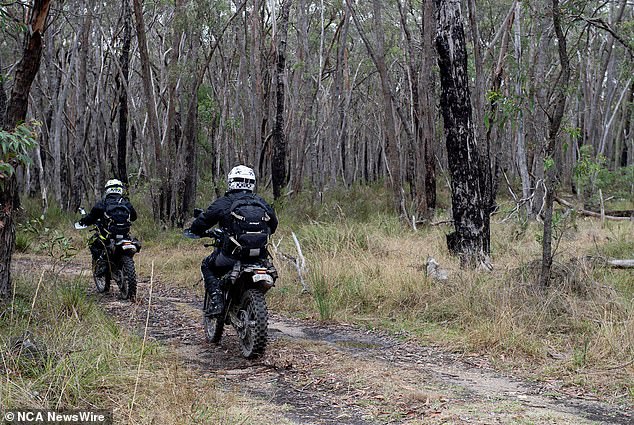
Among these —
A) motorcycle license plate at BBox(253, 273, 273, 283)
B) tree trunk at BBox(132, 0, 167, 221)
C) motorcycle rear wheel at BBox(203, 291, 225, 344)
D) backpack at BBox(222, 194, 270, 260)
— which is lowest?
motorcycle rear wheel at BBox(203, 291, 225, 344)

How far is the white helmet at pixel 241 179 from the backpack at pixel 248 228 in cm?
24

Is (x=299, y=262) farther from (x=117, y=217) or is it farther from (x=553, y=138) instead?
→ (x=553, y=138)

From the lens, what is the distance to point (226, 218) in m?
6.44

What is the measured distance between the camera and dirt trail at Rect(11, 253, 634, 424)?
4566 mm

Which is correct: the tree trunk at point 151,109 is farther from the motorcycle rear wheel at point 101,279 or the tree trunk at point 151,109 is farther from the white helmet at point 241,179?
the white helmet at point 241,179

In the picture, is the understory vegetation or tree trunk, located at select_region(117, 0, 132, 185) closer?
the understory vegetation

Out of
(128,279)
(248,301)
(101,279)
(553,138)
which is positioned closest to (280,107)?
(101,279)

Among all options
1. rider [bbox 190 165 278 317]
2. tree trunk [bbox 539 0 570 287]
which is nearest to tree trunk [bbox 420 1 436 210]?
tree trunk [bbox 539 0 570 287]

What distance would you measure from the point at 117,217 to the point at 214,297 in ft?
11.1

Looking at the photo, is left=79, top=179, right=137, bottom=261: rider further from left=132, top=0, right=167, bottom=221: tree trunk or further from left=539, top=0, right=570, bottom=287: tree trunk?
left=539, top=0, right=570, bottom=287: tree trunk

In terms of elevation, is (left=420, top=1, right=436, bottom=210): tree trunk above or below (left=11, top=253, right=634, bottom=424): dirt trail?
above

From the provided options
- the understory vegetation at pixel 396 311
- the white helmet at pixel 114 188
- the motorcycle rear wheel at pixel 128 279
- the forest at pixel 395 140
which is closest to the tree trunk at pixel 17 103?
the forest at pixel 395 140

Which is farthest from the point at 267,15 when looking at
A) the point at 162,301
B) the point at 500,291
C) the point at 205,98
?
the point at 500,291

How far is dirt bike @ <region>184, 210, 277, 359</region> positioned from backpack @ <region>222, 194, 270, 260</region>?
5.1 inches
